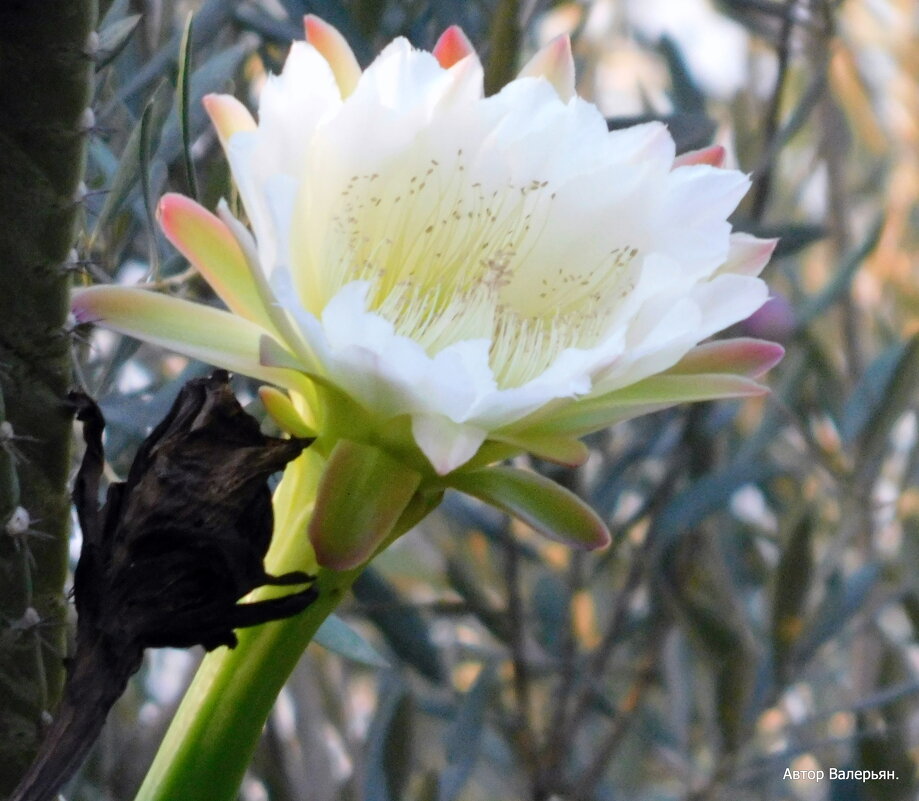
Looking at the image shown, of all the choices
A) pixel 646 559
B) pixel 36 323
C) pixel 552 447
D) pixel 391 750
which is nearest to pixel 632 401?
pixel 552 447

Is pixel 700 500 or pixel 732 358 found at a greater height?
Result: pixel 732 358

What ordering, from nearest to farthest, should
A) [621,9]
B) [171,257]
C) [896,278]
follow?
[171,257]
[896,278]
[621,9]

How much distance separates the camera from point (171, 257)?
2.29 feet

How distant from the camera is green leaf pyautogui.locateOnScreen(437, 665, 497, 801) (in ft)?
3.37

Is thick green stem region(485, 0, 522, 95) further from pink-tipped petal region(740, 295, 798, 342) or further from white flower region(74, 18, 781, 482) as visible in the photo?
pink-tipped petal region(740, 295, 798, 342)

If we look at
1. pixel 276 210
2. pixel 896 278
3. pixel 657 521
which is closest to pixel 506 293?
pixel 276 210

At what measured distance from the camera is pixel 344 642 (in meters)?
0.58

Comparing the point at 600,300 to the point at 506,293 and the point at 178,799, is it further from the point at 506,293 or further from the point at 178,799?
the point at 178,799

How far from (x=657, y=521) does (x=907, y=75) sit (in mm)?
1214

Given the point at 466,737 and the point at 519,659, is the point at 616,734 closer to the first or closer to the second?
the point at 519,659

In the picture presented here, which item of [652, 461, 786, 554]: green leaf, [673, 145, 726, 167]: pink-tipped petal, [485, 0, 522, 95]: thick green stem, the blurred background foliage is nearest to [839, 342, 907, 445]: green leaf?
the blurred background foliage

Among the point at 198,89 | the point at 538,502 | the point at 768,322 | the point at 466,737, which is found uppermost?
the point at 198,89

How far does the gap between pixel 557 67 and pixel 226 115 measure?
6.4 inches

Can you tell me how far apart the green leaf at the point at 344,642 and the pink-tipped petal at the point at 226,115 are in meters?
0.25
